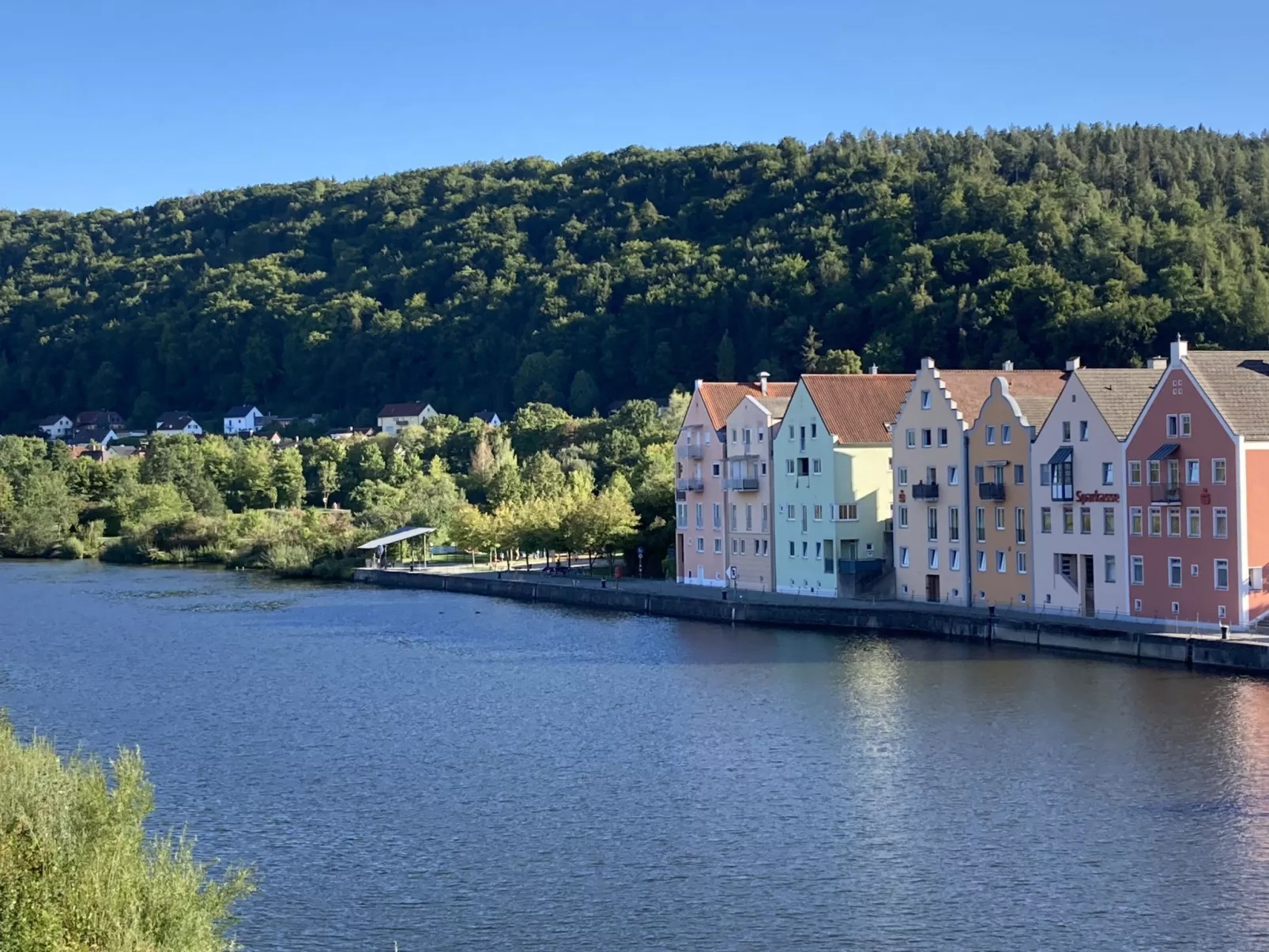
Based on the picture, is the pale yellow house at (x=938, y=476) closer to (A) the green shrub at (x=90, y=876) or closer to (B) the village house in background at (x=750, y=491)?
(B) the village house in background at (x=750, y=491)

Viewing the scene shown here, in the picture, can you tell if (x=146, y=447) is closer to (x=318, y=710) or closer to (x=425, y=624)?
(x=425, y=624)

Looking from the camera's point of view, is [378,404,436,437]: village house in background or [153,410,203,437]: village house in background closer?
[378,404,436,437]: village house in background

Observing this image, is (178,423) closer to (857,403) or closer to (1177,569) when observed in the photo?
(857,403)

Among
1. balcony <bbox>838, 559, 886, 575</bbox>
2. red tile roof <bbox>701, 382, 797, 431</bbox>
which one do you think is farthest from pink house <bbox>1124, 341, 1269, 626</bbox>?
red tile roof <bbox>701, 382, 797, 431</bbox>

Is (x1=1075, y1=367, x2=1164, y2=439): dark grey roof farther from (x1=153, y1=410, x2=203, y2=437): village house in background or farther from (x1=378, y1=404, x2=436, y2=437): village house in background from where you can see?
(x1=153, y1=410, x2=203, y2=437): village house in background

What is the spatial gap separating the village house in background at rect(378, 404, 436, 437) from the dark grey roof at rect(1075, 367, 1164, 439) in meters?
120

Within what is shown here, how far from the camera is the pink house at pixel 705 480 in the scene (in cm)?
6762

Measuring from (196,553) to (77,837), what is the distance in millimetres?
87902

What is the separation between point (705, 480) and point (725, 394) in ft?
13.0

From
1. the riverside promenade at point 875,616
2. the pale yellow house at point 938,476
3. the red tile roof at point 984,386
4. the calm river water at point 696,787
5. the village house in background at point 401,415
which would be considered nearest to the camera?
the calm river water at point 696,787

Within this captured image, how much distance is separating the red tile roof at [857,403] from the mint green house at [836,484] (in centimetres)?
3

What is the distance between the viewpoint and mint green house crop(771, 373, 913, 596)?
60.2 m

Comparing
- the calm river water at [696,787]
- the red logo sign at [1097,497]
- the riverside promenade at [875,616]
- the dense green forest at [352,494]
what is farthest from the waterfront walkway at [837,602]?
the red logo sign at [1097,497]

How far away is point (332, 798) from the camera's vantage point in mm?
31938
